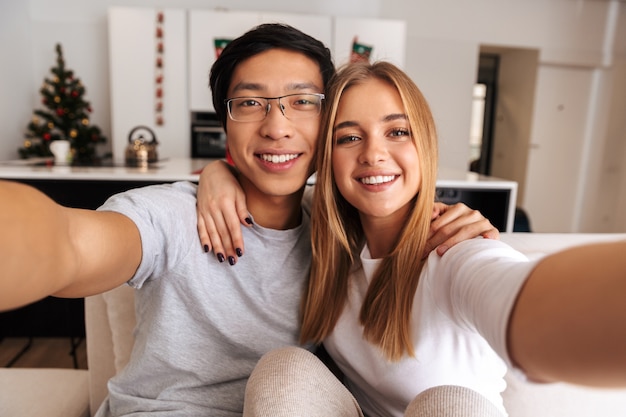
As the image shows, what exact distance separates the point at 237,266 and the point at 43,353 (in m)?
1.92

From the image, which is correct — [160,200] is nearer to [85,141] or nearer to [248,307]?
[248,307]

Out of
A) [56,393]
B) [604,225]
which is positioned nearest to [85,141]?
[56,393]

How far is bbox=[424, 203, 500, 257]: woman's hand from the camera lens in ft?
2.32

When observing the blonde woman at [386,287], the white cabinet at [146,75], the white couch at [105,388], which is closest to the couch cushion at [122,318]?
the white couch at [105,388]

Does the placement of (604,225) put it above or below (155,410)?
below

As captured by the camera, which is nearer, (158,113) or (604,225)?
(158,113)

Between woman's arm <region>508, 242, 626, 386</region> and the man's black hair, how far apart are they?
68 centimetres

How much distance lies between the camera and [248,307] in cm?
86

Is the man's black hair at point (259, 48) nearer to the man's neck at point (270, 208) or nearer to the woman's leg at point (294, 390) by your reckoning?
the man's neck at point (270, 208)

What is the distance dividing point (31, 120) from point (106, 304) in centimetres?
393

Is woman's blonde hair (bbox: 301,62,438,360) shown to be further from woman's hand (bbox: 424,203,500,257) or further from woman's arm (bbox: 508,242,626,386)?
woman's arm (bbox: 508,242,626,386)

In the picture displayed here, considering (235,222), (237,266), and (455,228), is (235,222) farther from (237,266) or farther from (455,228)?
(455,228)

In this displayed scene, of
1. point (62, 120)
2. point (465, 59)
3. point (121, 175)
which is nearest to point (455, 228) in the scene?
point (121, 175)

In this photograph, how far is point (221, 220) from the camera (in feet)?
2.68
